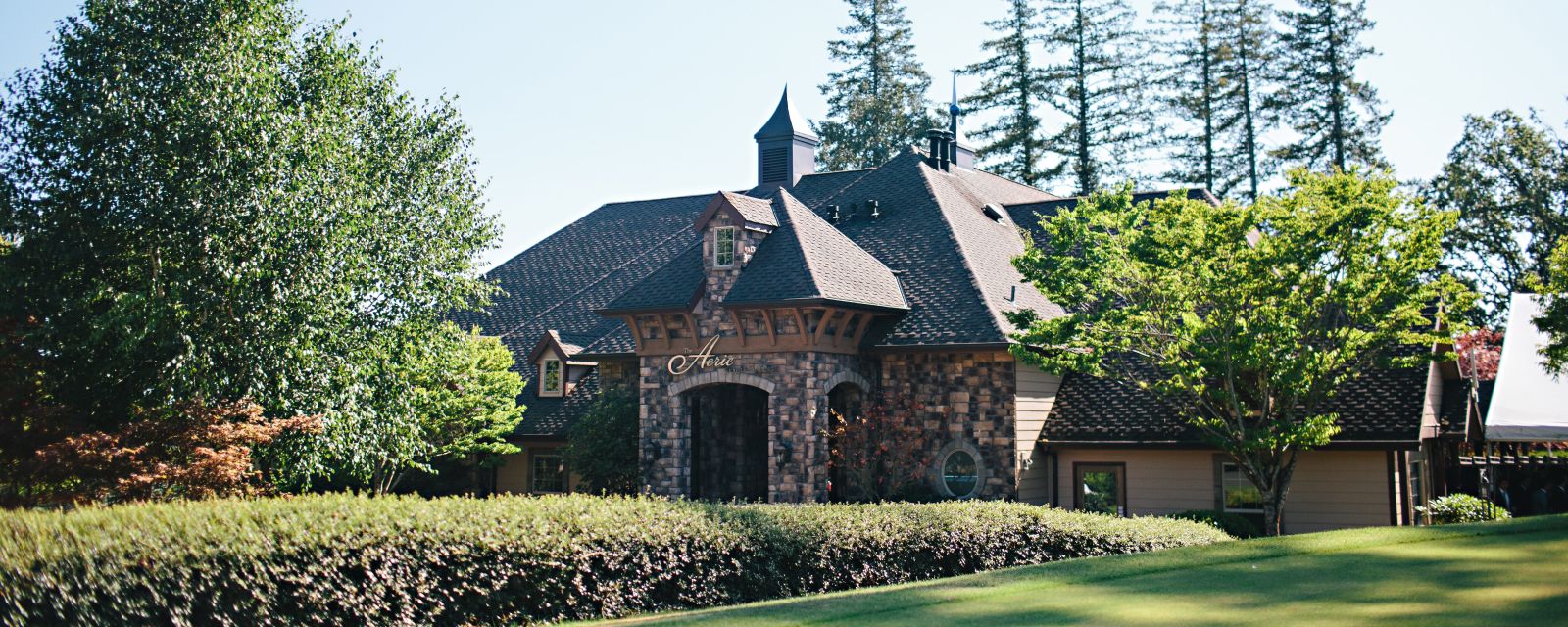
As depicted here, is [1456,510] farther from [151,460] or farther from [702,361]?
[151,460]

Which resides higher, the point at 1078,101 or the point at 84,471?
the point at 1078,101

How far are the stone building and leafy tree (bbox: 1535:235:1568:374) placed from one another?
275 centimetres

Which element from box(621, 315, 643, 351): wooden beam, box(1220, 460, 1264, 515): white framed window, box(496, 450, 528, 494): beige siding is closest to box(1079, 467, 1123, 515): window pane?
box(1220, 460, 1264, 515): white framed window

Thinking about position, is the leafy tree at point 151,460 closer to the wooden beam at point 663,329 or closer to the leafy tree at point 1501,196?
the wooden beam at point 663,329

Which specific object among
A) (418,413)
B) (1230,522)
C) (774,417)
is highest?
(418,413)

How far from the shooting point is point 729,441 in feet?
82.8

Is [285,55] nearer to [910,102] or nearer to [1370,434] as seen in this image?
[1370,434]

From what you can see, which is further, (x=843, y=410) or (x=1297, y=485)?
(x=843, y=410)

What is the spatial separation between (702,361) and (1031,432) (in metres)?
6.37

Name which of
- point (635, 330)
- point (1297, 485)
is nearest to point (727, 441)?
point (635, 330)

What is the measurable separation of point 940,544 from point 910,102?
36269 mm

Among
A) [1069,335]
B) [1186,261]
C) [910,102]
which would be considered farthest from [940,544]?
[910,102]

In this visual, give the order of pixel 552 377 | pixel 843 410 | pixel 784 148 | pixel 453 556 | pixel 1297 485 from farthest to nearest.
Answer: pixel 784 148 → pixel 552 377 → pixel 843 410 → pixel 1297 485 → pixel 453 556

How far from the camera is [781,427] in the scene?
→ 22141 millimetres
